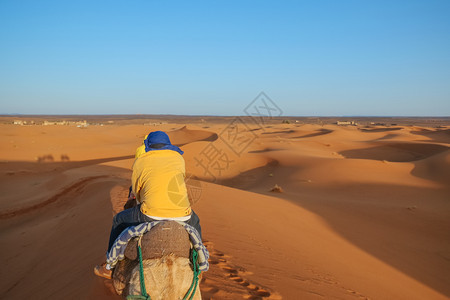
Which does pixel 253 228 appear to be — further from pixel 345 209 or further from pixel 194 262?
pixel 345 209

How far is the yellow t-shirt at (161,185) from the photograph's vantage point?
274 centimetres

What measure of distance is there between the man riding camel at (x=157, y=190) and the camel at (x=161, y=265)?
22cm

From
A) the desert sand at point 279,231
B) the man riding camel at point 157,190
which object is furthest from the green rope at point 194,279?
the desert sand at point 279,231

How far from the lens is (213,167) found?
18750mm

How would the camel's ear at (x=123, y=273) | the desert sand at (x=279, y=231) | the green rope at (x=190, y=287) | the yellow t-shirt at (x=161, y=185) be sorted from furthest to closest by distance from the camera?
the desert sand at (x=279, y=231), the yellow t-shirt at (x=161, y=185), the camel's ear at (x=123, y=273), the green rope at (x=190, y=287)

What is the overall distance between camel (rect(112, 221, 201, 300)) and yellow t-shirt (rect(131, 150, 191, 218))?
0.22 meters

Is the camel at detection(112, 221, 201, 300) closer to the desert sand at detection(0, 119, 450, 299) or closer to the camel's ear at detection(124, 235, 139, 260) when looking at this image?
the camel's ear at detection(124, 235, 139, 260)

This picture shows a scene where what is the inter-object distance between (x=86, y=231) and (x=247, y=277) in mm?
3781

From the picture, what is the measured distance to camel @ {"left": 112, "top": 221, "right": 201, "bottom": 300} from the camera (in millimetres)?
2334

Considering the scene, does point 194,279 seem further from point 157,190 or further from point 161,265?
point 157,190

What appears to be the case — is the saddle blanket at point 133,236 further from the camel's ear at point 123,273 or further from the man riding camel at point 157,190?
the man riding camel at point 157,190

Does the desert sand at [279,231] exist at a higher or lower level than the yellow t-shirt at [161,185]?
lower

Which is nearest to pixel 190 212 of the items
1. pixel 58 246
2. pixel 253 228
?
pixel 253 228

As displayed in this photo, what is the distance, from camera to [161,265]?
238cm
